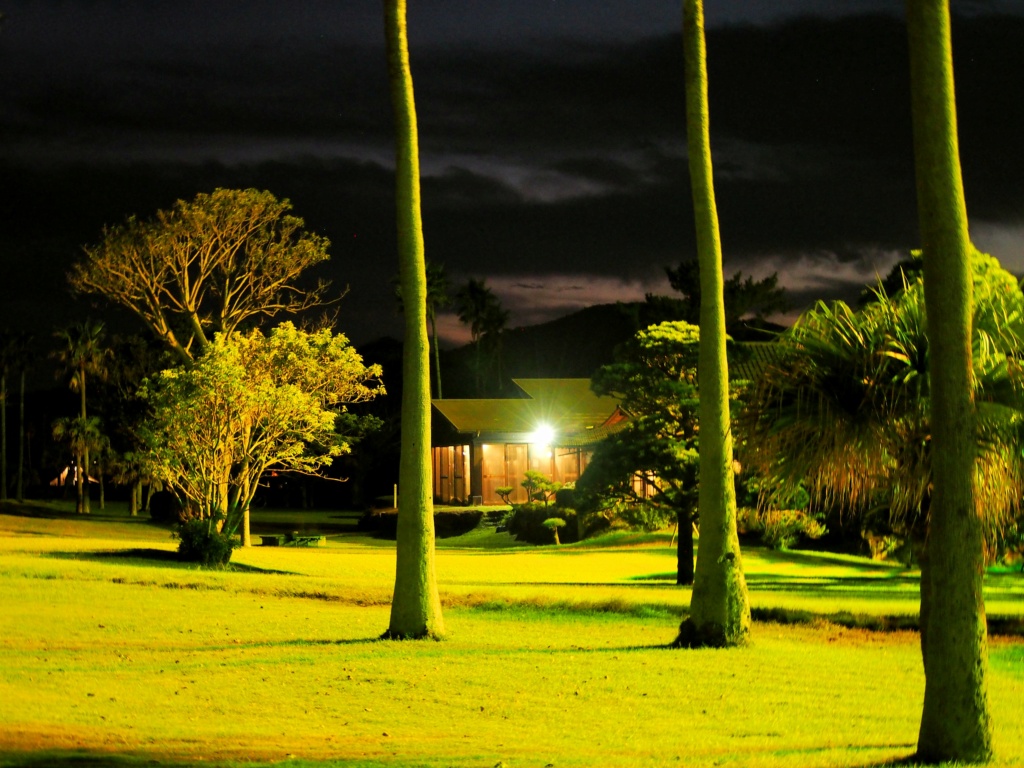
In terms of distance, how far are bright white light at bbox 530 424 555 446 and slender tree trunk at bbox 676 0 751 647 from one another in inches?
1868

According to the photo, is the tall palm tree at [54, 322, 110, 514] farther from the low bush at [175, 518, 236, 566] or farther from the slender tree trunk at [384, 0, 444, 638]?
the slender tree trunk at [384, 0, 444, 638]

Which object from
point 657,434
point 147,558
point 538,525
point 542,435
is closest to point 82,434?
point 542,435

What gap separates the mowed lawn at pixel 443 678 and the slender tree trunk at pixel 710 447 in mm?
637

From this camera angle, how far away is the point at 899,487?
13.3 metres

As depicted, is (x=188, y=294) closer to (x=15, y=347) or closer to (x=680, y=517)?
(x=680, y=517)

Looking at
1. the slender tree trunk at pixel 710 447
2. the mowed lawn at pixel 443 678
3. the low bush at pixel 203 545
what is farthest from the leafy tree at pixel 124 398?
the slender tree trunk at pixel 710 447

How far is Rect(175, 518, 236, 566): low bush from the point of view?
33344 millimetres

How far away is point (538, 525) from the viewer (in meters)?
52.3

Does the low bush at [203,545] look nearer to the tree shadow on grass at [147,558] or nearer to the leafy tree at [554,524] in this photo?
the tree shadow on grass at [147,558]

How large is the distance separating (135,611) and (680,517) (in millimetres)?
13606

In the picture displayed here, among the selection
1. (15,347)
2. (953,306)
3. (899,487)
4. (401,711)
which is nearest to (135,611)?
(401,711)

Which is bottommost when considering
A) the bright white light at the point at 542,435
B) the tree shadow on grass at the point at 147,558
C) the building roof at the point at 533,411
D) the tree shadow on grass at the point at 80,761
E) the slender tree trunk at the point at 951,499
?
the tree shadow on grass at the point at 80,761

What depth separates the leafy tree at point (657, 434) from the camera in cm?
2966

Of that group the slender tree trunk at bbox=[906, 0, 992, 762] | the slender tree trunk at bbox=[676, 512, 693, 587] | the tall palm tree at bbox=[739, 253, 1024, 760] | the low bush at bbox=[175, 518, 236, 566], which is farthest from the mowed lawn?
the low bush at bbox=[175, 518, 236, 566]
